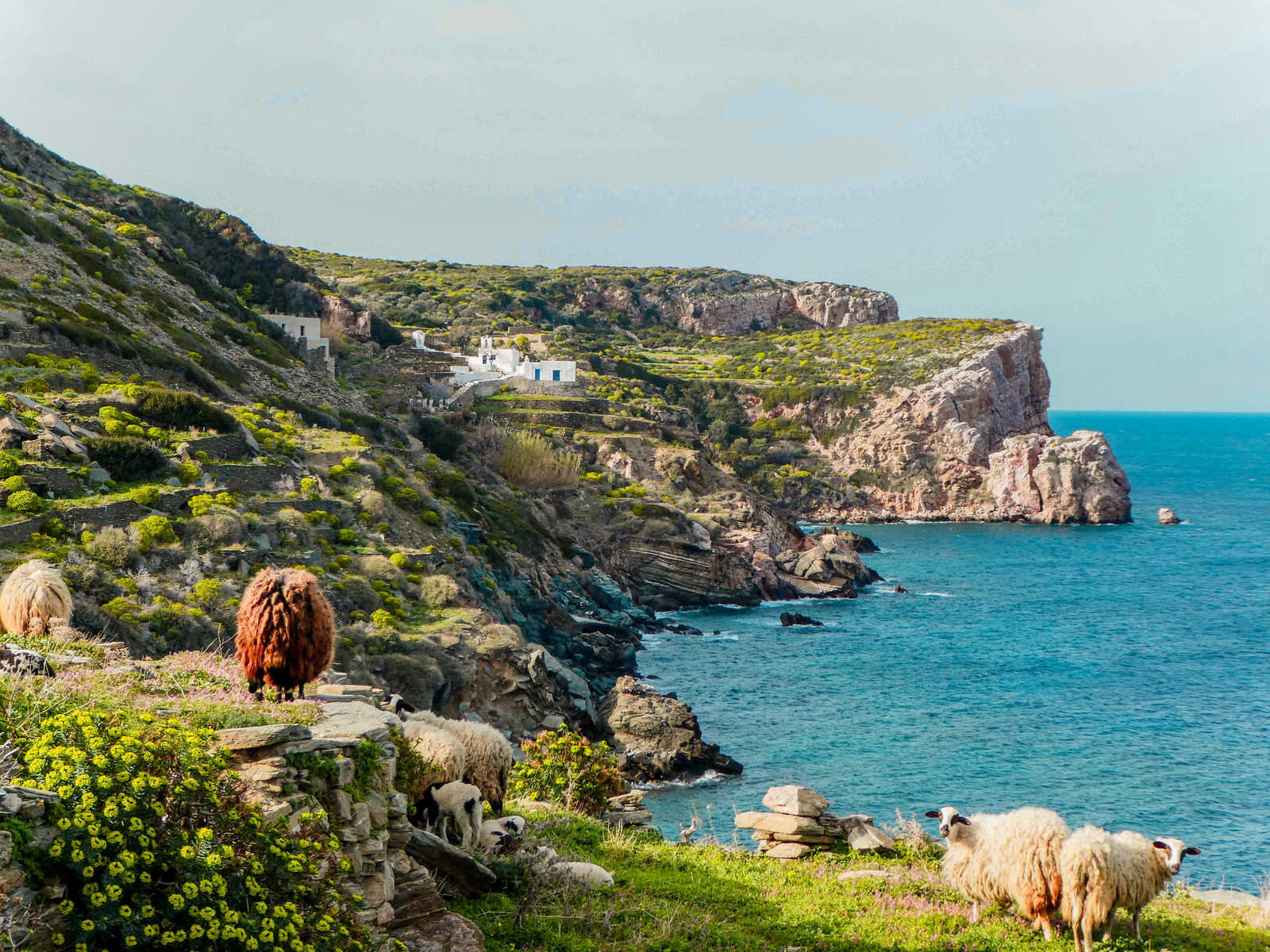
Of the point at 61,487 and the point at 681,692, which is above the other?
the point at 61,487

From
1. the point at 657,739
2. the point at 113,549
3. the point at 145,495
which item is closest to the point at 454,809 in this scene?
the point at 113,549

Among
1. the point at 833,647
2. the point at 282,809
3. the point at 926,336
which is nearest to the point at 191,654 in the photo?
the point at 282,809

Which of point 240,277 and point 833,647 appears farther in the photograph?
point 240,277

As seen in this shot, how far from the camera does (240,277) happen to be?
7794cm

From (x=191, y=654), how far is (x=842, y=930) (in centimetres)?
924

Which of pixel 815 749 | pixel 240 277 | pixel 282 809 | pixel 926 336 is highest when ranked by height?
pixel 926 336

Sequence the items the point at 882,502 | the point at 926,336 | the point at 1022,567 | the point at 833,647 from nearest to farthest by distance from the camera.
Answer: the point at 833,647 → the point at 1022,567 → the point at 882,502 → the point at 926,336

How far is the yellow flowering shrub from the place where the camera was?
7.03 metres

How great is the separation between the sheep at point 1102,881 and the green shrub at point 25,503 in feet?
87.0

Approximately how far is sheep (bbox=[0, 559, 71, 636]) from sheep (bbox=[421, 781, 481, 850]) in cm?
561

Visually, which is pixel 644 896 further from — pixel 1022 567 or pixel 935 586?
pixel 1022 567

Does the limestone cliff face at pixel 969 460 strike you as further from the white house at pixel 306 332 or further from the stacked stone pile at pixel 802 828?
the stacked stone pile at pixel 802 828

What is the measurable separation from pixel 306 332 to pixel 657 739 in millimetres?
47483

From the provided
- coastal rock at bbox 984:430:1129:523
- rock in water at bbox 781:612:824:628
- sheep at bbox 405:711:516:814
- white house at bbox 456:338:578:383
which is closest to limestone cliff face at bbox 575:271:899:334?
coastal rock at bbox 984:430:1129:523
